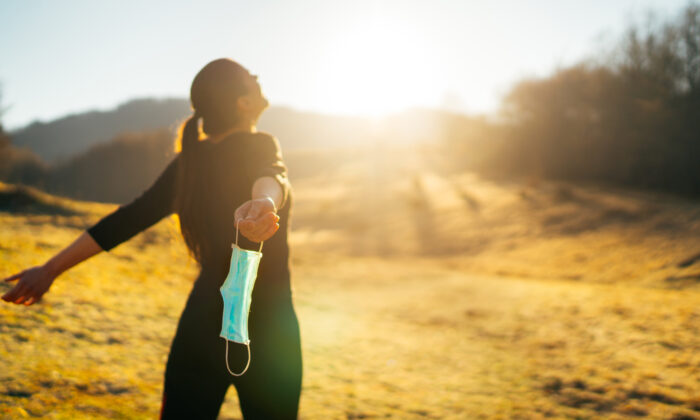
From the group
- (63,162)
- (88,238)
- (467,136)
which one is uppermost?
(467,136)

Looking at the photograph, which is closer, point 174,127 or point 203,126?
point 203,126

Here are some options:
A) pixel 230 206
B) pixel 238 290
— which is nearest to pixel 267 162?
pixel 230 206

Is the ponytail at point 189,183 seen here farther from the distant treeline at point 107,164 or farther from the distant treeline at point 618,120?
the distant treeline at point 618,120

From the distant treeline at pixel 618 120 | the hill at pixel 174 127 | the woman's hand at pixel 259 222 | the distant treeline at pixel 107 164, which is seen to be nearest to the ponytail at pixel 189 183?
the hill at pixel 174 127

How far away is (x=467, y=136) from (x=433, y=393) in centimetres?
3175

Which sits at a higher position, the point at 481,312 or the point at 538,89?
the point at 538,89

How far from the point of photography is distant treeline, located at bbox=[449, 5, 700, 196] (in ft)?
61.9

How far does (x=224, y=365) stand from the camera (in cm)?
157

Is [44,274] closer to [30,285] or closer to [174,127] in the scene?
[30,285]

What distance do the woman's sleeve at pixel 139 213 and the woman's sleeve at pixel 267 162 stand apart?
1.26 feet

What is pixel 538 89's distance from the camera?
91.5ft

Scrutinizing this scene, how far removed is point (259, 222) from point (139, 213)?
2.78ft

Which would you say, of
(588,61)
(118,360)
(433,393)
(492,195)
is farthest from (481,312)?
(588,61)

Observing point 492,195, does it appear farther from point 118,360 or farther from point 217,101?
point 217,101
